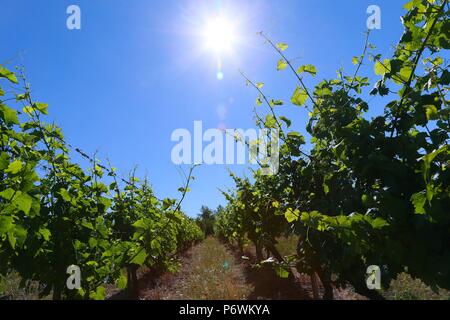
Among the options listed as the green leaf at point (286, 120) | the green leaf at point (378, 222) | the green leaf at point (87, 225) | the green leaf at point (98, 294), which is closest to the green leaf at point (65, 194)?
the green leaf at point (87, 225)

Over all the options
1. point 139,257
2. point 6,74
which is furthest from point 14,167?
point 139,257

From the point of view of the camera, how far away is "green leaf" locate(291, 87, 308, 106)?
10.9 ft

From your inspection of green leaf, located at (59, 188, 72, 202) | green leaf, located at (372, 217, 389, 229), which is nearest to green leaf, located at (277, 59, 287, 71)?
green leaf, located at (372, 217, 389, 229)

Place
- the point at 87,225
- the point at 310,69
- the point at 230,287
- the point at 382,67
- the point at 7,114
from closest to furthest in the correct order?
the point at 7,114
the point at 382,67
the point at 310,69
the point at 87,225
the point at 230,287

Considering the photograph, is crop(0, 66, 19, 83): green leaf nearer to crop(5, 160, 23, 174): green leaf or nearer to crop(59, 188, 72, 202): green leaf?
crop(5, 160, 23, 174): green leaf

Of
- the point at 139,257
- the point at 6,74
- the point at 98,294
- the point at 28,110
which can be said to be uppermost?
the point at 28,110

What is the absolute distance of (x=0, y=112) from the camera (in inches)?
94.0

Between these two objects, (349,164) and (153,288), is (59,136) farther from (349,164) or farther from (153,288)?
(153,288)

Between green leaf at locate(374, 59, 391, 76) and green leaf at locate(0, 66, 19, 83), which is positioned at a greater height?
green leaf at locate(374, 59, 391, 76)

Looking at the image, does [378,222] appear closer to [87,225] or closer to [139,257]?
[139,257]

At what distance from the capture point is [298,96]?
11.0ft

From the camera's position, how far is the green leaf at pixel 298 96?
3332 millimetres

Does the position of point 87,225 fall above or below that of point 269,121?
below
